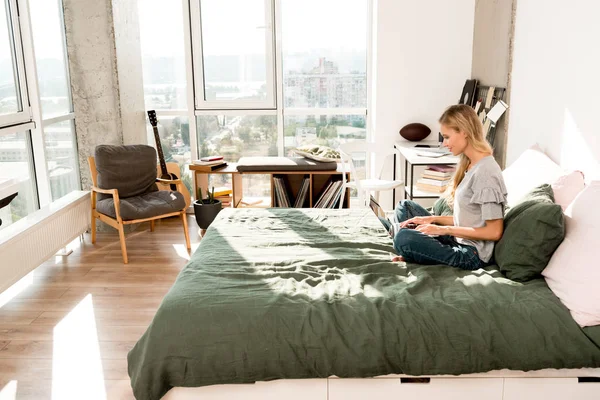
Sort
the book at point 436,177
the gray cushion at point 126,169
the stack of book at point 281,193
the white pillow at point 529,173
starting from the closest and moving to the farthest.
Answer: the white pillow at point 529,173 → the book at point 436,177 → the gray cushion at point 126,169 → the stack of book at point 281,193

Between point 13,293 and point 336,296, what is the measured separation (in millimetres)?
2568

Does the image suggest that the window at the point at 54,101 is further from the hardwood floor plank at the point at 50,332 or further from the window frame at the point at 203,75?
the hardwood floor plank at the point at 50,332

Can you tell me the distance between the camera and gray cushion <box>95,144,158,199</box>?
187 inches

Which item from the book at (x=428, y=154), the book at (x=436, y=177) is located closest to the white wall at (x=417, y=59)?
the book at (x=428, y=154)

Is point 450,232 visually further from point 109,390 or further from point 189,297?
point 109,390

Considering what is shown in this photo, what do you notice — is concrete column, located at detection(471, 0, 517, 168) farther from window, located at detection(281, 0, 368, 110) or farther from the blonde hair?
the blonde hair

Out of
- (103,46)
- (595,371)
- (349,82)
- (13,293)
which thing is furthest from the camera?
(349,82)

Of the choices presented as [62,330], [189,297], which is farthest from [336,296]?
[62,330]

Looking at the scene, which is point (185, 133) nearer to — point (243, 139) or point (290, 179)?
point (243, 139)

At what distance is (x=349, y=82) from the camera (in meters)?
5.86

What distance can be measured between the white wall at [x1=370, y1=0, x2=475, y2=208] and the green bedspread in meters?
3.09

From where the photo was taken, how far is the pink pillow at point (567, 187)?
9.08ft

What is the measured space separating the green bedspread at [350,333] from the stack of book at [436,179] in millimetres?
1790

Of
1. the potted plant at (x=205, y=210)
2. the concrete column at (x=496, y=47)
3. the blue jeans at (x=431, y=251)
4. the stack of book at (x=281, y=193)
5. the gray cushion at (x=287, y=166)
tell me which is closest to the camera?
the blue jeans at (x=431, y=251)
